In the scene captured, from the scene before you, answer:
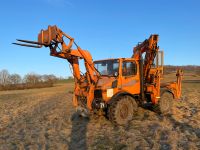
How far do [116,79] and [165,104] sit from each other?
343cm

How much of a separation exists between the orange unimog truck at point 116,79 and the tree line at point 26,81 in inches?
1600

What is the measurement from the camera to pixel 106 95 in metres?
10.3

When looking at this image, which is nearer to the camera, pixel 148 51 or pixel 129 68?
pixel 129 68

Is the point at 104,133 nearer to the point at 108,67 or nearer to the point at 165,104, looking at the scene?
the point at 108,67

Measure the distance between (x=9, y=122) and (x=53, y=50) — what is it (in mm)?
4802

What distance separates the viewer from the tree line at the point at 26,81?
50.6 meters

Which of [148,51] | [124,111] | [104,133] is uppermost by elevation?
[148,51]

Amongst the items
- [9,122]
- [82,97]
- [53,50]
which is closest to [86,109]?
[82,97]

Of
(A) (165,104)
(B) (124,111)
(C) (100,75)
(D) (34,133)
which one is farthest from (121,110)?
(D) (34,133)

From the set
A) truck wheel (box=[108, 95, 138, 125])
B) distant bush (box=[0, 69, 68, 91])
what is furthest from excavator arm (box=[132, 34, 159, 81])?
distant bush (box=[0, 69, 68, 91])

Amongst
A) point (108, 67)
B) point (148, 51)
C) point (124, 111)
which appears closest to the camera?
point (124, 111)

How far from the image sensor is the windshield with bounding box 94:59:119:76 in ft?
35.7

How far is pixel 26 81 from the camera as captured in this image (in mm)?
59562

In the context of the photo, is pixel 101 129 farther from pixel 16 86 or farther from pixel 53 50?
pixel 16 86
